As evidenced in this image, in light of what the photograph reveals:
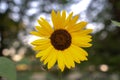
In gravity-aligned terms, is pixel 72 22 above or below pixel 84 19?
above

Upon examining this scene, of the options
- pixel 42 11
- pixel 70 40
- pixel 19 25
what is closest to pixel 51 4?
pixel 42 11

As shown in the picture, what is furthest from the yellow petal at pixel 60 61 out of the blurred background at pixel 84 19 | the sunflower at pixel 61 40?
the blurred background at pixel 84 19

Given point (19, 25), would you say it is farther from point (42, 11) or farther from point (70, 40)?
point (70, 40)

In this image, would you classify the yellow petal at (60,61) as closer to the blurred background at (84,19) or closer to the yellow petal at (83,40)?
the yellow petal at (83,40)

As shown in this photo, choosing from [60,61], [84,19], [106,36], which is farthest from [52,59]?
[106,36]

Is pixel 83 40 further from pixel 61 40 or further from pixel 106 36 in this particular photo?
pixel 106 36

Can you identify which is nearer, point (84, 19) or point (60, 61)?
point (60, 61)

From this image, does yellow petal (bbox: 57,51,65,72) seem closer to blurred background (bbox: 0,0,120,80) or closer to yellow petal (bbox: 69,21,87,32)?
yellow petal (bbox: 69,21,87,32)

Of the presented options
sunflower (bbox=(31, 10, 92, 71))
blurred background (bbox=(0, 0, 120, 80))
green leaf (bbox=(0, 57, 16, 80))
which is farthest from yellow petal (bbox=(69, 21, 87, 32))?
blurred background (bbox=(0, 0, 120, 80))
